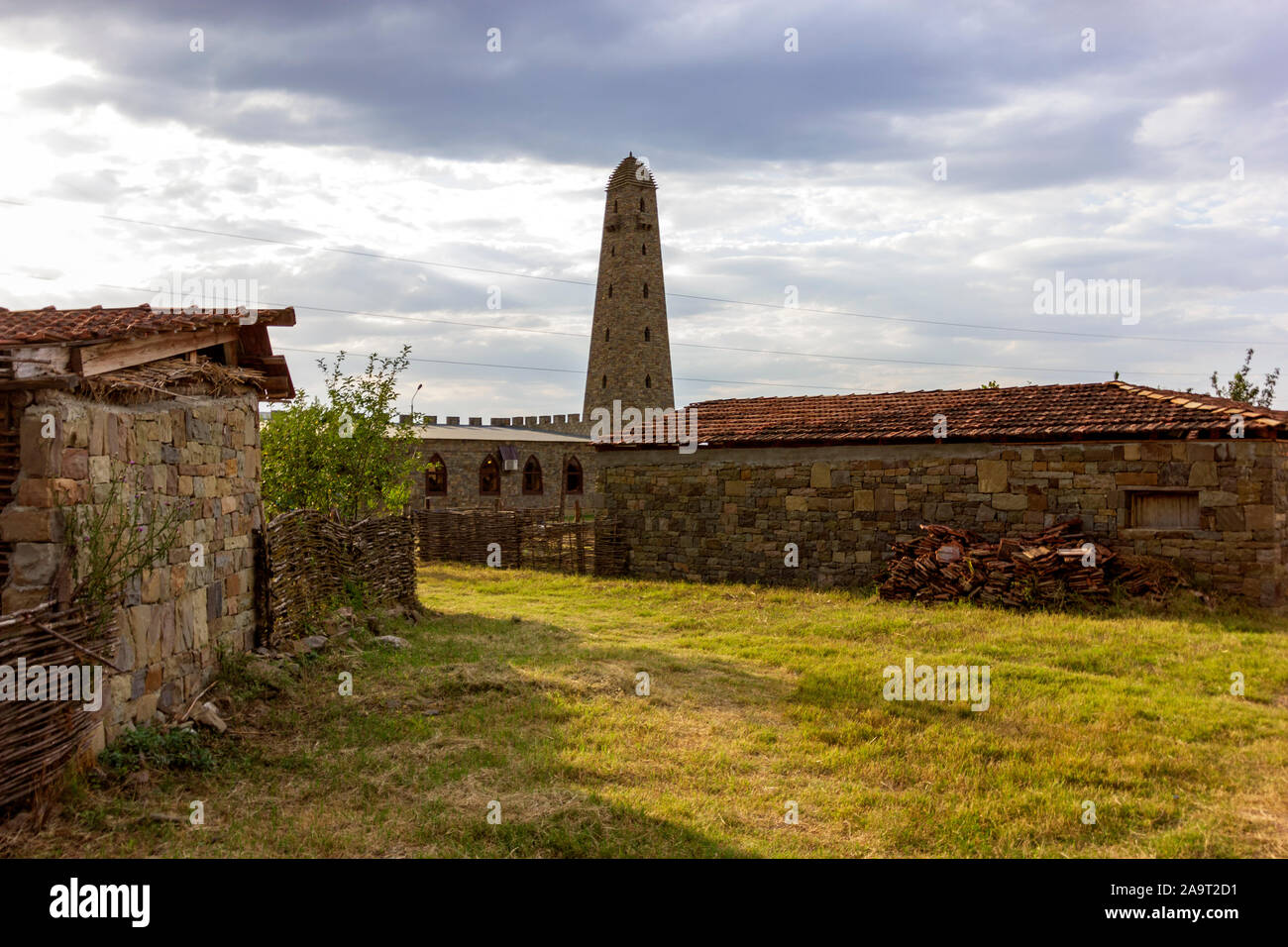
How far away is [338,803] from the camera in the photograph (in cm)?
569

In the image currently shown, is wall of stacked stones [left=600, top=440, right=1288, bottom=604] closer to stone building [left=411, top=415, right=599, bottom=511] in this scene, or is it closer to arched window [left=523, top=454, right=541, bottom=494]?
stone building [left=411, top=415, right=599, bottom=511]

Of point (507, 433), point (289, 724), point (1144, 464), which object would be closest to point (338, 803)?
point (289, 724)

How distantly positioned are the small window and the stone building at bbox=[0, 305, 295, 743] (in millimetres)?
12534

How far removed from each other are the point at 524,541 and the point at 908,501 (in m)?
9.56

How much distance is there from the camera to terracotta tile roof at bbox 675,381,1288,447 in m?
13.1

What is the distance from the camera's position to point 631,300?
33031mm

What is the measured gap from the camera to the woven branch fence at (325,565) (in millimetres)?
9336

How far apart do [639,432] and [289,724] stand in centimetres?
1279

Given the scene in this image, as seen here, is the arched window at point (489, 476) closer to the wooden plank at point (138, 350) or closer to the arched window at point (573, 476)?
the arched window at point (573, 476)

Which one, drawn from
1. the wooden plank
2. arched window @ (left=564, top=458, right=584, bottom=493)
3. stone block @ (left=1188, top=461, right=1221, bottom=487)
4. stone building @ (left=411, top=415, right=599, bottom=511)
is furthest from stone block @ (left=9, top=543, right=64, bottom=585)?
arched window @ (left=564, top=458, right=584, bottom=493)

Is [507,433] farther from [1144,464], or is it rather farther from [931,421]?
[1144,464]

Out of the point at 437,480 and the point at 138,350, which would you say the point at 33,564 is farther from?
the point at 437,480

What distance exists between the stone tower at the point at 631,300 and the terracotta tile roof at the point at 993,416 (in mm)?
13872

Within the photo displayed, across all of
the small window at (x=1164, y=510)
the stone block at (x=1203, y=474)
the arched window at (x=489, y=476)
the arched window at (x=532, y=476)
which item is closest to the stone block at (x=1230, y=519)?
the small window at (x=1164, y=510)
